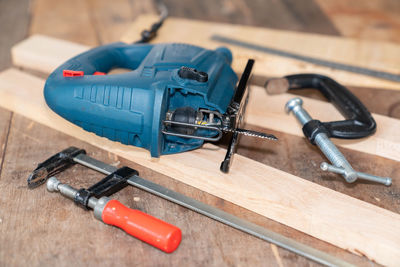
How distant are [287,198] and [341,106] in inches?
16.1

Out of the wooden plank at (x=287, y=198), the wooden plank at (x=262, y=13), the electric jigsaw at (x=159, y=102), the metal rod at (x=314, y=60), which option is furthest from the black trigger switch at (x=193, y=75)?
the wooden plank at (x=262, y=13)

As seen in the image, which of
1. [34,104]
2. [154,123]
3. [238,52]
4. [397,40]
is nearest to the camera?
[154,123]

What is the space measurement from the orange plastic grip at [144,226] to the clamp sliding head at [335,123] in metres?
0.40

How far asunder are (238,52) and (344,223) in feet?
2.97

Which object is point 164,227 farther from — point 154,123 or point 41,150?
point 41,150

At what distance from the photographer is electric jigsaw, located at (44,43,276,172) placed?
1036mm

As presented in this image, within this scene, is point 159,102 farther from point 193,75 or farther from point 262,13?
point 262,13

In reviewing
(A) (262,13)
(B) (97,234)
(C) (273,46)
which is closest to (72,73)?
(B) (97,234)

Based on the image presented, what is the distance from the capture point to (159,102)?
1.01 meters

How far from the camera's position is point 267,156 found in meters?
1.19

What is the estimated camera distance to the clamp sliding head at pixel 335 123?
3.34 ft

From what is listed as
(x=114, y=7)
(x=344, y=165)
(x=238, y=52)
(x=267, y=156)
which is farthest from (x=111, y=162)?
(x=114, y=7)

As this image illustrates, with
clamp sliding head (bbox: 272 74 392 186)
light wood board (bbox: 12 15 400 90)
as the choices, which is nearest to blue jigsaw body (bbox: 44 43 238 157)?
clamp sliding head (bbox: 272 74 392 186)

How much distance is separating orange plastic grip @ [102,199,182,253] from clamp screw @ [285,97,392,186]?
15.6 inches
